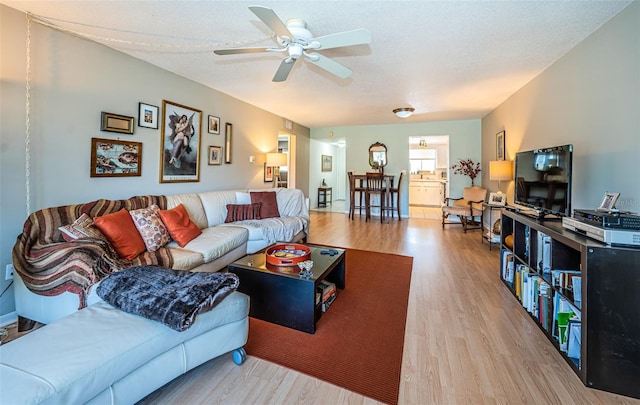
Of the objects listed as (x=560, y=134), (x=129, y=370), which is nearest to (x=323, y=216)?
(x=560, y=134)

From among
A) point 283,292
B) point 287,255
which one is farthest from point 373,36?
point 283,292

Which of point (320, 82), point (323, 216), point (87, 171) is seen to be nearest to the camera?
point (87, 171)

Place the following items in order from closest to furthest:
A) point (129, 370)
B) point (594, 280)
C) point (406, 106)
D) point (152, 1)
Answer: point (129, 370) < point (594, 280) < point (152, 1) < point (406, 106)

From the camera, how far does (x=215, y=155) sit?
4137 mm

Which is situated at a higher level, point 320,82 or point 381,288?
point 320,82

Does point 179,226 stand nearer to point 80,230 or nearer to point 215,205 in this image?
point 80,230

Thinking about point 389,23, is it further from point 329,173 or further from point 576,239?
point 329,173

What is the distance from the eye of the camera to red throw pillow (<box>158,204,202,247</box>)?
2615 millimetres

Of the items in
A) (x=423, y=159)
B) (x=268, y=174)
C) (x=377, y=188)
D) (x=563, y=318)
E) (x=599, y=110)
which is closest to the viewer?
(x=563, y=318)

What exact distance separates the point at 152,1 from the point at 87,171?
5.40 feet

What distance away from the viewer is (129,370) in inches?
43.4

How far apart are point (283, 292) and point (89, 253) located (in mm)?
1292

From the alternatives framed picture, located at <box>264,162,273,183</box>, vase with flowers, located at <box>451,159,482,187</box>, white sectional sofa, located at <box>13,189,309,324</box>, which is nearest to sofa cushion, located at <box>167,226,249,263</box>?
white sectional sofa, located at <box>13,189,309,324</box>

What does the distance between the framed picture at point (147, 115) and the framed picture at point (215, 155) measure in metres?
0.94
